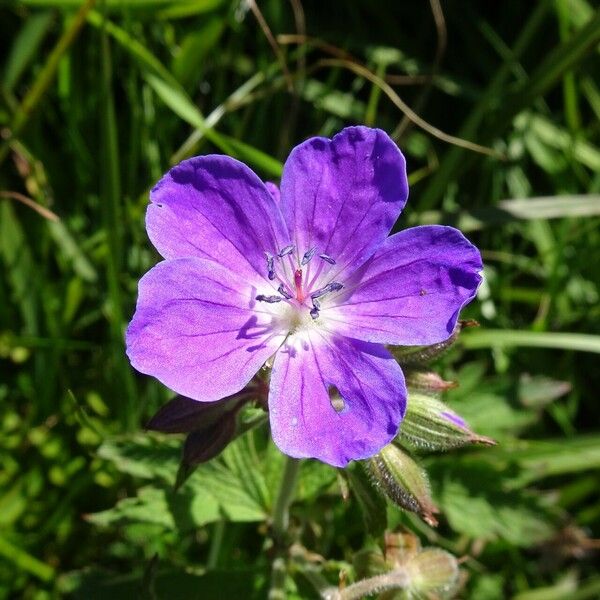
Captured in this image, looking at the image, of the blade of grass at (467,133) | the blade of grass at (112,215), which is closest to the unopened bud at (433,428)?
the blade of grass at (112,215)

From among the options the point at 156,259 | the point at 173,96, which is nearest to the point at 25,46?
the point at 173,96

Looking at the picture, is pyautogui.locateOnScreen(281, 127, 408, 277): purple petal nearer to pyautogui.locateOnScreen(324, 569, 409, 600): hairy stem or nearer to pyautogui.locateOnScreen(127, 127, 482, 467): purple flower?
pyautogui.locateOnScreen(127, 127, 482, 467): purple flower

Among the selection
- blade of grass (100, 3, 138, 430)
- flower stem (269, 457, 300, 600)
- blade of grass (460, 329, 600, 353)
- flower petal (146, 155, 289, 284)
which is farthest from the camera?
blade of grass (460, 329, 600, 353)

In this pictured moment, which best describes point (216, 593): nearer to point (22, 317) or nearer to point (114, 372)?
point (114, 372)

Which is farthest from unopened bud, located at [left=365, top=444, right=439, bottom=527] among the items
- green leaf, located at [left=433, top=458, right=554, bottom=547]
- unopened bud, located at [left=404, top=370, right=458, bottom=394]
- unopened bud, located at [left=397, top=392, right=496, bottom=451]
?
green leaf, located at [left=433, top=458, right=554, bottom=547]

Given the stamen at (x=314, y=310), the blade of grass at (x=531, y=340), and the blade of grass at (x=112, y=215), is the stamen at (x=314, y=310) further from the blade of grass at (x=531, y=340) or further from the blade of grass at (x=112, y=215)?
the blade of grass at (x=531, y=340)

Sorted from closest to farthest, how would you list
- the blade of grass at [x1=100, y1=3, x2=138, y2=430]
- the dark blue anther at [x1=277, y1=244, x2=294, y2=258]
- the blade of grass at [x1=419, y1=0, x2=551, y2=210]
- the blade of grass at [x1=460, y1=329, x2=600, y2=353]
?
the dark blue anther at [x1=277, y1=244, x2=294, y2=258], the blade of grass at [x1=100, y1=3, x2=138, y2=430], the blade of grass at [x1=460, y1=329, x2=600, y2=353], the blade of grass at [x1=419, y1=0, x2=551, y2=210]
